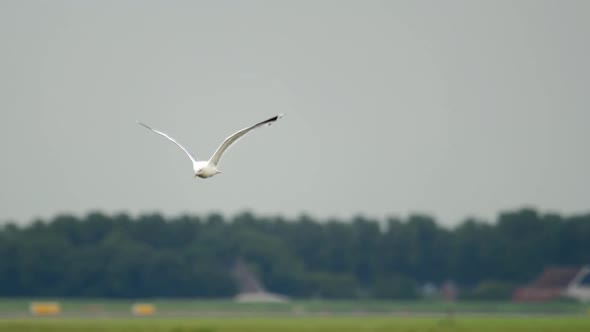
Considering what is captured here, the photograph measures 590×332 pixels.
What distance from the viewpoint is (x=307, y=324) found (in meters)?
84.2

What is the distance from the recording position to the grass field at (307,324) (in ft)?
247

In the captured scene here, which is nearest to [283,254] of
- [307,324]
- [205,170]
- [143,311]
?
[143,311]

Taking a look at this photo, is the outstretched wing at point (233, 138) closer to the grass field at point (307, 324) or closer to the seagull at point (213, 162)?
the seagull at point (213, 162)

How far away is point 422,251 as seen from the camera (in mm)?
161750

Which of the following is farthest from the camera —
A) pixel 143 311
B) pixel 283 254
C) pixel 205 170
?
pixel 283 254

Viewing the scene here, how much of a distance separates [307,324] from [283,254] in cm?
7465

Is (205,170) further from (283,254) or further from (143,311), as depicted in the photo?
(283,254)

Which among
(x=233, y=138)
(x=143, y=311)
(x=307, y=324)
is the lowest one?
(x=233, y=138)

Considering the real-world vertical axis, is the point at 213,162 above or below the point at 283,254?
below

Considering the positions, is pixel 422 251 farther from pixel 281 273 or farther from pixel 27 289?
pixel 27 289

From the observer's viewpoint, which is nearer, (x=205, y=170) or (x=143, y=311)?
(x=205, y=170)

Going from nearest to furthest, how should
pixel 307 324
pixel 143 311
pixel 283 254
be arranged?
pixel 307 324
pixel 143 311
pixel 283 254

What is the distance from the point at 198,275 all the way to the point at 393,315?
163ft

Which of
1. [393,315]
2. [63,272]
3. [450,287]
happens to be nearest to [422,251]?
[450,287]
